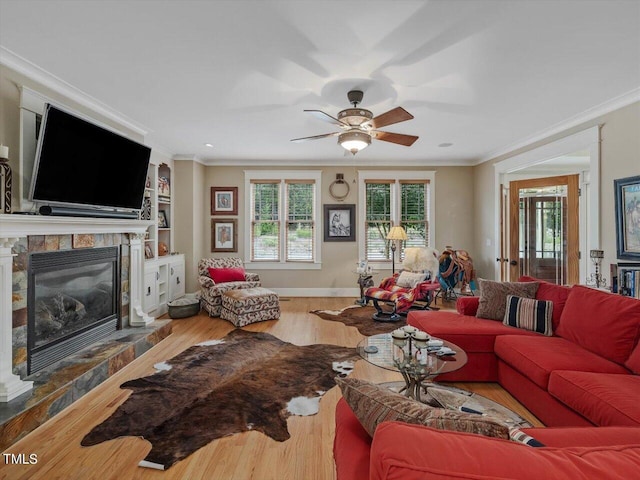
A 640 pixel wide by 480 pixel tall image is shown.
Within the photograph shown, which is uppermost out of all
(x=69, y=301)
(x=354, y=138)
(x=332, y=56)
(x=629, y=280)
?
(x=332, y=56)

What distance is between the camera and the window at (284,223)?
6.41 meters

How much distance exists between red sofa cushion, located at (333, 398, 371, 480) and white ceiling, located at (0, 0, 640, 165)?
7.24 ft

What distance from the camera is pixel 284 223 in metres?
6.41

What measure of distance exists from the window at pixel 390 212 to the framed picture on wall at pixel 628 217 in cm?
328

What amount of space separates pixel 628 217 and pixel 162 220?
6.15 metres

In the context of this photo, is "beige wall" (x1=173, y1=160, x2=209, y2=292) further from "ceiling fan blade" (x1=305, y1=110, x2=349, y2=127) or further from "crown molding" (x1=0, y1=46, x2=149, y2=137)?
"ceiling fan blade" (x1=305, y1=110, x2=349, y2=127)

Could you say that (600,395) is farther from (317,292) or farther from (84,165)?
(317,292)

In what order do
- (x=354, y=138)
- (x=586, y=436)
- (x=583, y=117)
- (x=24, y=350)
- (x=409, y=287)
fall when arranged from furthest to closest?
(x=409, y=287), (x=583, y=117), (x=354, y=138), (x=24, y=350), (x=586, y=436)

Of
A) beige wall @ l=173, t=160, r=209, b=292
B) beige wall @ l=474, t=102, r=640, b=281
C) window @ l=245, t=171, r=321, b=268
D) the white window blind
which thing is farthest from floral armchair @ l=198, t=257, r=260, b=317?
beige wall @ l=474, t=102, r=640, b=281

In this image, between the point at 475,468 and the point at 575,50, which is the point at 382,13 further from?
the point at 475,468

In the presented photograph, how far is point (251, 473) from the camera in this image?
1821 mm

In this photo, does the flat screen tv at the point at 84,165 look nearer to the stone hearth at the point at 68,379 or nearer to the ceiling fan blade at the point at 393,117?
the stone hearth at the point at 68,379

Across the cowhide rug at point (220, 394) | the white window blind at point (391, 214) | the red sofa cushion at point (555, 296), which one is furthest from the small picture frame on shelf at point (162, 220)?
the red sofa cushion at point (555, 296)

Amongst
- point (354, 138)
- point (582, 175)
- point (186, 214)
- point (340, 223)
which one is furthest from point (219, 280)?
point (582, 175)
